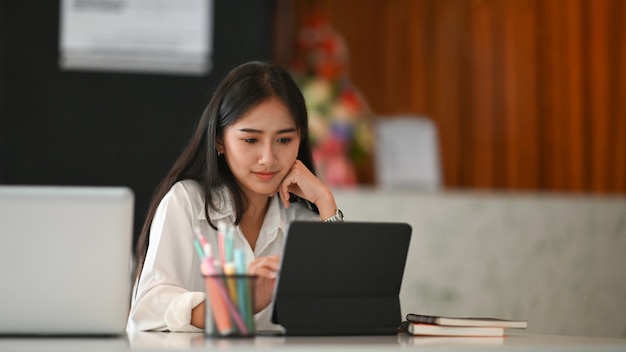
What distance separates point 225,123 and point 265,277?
0.69 m

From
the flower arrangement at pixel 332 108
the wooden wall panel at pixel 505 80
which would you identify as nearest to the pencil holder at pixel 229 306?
the flower arrangement at pixel 332 108

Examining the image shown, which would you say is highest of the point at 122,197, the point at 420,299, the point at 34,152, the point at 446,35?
the point at 446,35

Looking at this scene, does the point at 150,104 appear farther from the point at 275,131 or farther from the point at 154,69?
the point at 275,131

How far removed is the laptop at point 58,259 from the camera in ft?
4.54

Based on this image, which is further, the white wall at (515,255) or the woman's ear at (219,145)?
the white wall at (515,255)

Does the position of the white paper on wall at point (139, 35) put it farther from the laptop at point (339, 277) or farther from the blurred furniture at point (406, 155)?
the laptop at point (339, 277)

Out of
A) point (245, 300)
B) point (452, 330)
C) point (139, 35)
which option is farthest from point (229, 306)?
point (139, 35)

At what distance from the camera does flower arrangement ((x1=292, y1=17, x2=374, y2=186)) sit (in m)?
3.93

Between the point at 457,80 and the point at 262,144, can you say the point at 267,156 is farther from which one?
the point at 457,80

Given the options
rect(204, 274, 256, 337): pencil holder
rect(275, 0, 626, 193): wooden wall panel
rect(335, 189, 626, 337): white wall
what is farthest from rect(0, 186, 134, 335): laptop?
rect(275, 0, 626, 193): wooden wall panel

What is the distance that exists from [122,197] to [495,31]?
3.27 metres

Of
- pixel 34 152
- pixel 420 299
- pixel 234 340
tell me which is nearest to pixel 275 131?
pixel 234 340

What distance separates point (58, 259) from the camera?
1387 millimetres

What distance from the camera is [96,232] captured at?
1394 millimetres
